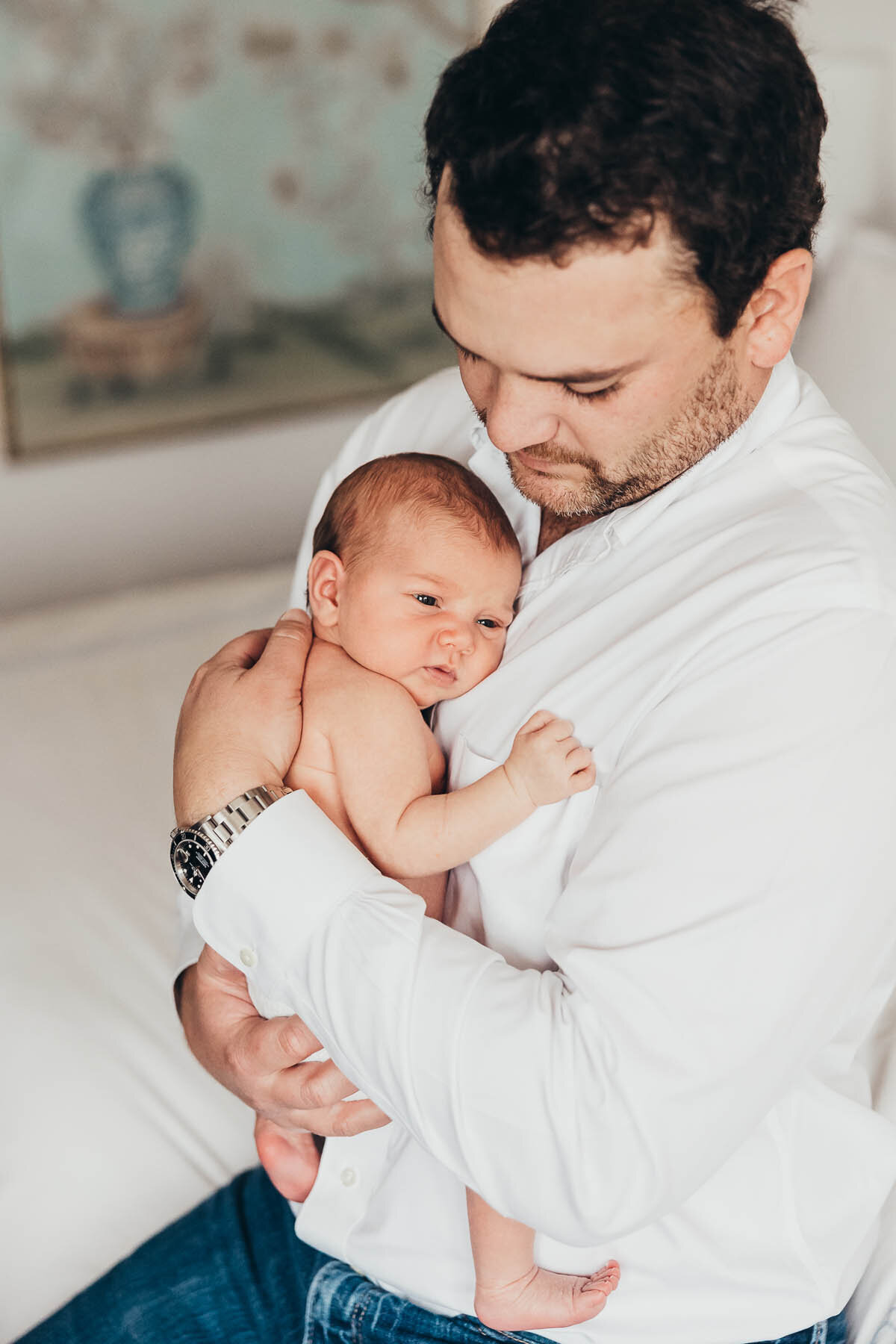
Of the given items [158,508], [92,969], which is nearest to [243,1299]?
[92,969]

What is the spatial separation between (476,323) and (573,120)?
16cm

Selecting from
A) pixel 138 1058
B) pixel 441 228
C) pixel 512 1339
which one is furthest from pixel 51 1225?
pixel 441 228

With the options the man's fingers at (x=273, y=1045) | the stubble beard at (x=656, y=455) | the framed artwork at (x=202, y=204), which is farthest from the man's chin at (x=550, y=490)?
the framed artwork at (x=202, y=204)

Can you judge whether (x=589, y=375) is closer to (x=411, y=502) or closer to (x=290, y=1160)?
(x=411, y=502)

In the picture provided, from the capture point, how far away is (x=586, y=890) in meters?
0.88

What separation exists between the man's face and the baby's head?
0.11 meters

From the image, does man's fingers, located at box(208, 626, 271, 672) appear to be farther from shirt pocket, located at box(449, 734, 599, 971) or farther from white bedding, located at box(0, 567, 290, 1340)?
white bedding, located at box(0, 567, 290, 1340)

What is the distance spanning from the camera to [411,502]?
1.16 meters

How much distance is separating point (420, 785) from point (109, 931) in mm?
699

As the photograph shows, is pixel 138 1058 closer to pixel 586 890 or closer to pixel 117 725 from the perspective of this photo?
pixel 117 725

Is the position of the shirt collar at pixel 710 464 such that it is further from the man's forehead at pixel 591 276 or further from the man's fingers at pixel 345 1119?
the man's fingers at pixel 345 1119

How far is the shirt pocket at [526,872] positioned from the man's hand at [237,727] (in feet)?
0.57

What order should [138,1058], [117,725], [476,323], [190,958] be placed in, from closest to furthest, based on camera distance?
[476,323], [190,958], [138,1058], [117,725]

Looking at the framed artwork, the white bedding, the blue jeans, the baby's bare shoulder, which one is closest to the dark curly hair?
the baby's bare shoulder
